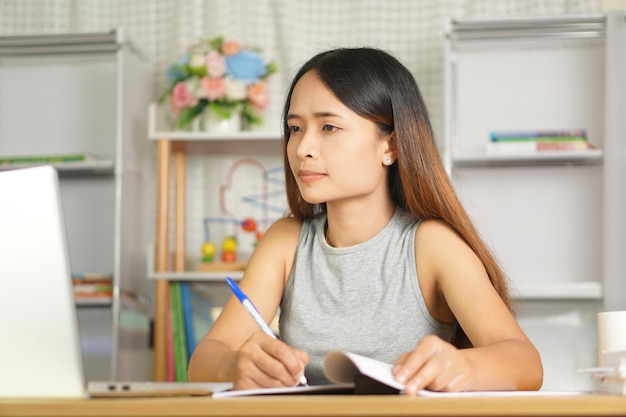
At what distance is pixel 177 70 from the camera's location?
3090mm

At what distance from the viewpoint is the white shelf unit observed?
307cm

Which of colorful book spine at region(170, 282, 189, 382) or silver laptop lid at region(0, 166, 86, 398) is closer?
Result: silver laptop lid at region(0, 166, 86, 398)

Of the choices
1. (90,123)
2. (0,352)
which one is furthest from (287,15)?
(0,352)

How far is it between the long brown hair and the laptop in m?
0.77

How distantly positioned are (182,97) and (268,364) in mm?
2196

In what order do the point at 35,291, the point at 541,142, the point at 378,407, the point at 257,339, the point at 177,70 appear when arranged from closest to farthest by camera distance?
the point at 378,407 → the point at 35,291 → the point at 257,339 → the point at 541,142 → the point at 177,70

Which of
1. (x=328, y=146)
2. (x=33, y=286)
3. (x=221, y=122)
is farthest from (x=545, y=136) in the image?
(x=33, y=286)

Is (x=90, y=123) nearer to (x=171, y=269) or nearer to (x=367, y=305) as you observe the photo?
(x=171, y=269)

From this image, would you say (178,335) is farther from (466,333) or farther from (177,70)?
(466,333)

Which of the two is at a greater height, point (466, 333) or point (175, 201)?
point (466, 333)

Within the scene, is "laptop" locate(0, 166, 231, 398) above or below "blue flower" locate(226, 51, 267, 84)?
below

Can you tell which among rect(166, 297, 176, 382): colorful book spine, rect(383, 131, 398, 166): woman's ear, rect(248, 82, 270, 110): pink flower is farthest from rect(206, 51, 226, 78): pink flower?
rect(383, 131, 398, 166): woman's ear

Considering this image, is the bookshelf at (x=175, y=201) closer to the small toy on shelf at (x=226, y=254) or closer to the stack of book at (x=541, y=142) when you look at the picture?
the small toy on shelf at (x=226, y=254)

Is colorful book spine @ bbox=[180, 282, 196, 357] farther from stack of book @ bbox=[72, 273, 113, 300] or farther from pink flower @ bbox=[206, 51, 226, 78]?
pink flower @ bbox=[206, 51, 226, 78]
